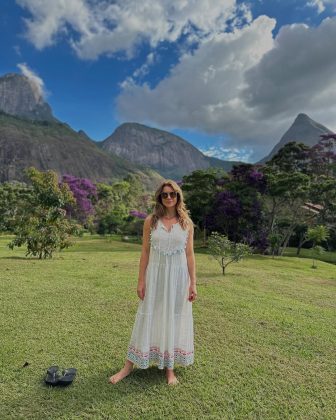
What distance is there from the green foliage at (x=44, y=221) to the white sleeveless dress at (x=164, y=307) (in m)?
10.5

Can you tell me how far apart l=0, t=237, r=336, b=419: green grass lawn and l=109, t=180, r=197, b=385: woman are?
348 mm

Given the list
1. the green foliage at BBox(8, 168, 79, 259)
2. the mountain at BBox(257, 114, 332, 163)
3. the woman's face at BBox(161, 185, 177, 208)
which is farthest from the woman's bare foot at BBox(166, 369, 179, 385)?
the mountain at BBox(257, 114, 332, 163)

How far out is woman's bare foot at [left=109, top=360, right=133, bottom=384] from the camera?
3724 mm

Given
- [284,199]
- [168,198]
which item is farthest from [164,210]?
[284,199]

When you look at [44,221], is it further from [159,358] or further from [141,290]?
[159,358]

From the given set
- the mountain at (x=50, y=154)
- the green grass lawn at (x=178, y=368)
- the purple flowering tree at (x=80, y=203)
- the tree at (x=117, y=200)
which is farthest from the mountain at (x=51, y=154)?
the green grass lawn at (x=178, y=368)

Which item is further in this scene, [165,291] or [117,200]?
[117,200]

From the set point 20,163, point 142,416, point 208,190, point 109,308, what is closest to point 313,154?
point 208,190

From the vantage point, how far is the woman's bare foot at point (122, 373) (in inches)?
147

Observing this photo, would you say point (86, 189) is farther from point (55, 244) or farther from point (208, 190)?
point (55, 244)

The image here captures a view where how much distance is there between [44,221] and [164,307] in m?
11.0

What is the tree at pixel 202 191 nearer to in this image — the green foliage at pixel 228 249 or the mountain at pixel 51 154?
the green foliage at pixel 228 249

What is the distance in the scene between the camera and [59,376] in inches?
144

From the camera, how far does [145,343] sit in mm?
3654
